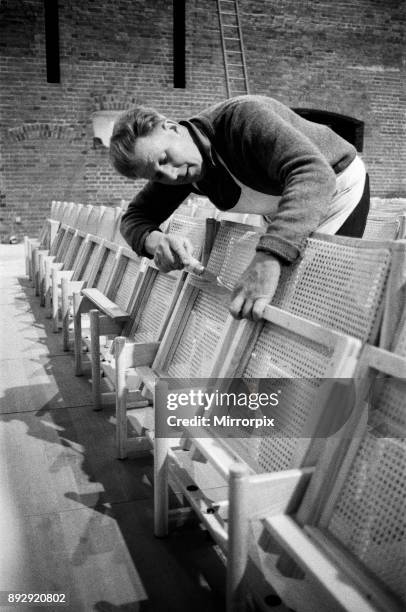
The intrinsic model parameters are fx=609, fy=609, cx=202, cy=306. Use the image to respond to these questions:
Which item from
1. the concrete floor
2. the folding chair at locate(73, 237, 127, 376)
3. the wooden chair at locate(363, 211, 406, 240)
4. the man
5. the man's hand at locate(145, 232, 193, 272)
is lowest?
the concrete floor

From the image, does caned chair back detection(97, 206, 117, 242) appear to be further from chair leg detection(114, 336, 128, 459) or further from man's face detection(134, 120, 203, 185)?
man's face detection(134, 120, 203, 185)

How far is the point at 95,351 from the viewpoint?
276cm

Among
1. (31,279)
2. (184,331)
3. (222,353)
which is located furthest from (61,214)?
(222,353)

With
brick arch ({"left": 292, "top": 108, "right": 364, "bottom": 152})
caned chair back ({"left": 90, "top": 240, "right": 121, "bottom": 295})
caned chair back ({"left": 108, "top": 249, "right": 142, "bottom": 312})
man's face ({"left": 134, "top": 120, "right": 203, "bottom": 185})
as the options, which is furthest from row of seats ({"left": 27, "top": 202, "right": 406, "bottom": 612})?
A: brick arch ({"left": 292, "top": 108, "right": 364, "bottom": 152})

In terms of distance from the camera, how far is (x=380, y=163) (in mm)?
10844

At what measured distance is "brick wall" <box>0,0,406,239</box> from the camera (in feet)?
29.2

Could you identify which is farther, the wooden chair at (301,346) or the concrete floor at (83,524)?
the concrete floor at (83,524)

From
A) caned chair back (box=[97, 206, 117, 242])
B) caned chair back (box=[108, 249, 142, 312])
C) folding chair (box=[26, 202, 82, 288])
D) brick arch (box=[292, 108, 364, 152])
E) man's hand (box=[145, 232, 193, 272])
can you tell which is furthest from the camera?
brick arch (box=[292, 108, 364, 152])

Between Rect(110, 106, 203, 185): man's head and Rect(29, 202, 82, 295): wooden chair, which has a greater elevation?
Rect(110, 106, 203, 185): man's head

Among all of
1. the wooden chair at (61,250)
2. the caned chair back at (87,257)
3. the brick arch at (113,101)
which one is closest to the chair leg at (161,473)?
the caned chair back at (87,257)

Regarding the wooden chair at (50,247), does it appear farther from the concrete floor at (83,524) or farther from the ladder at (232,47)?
the ladder at (232,47)

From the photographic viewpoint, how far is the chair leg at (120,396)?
2232 millimetres

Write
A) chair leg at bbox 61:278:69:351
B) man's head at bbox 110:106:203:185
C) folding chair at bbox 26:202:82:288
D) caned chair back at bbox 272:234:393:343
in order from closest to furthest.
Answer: caned chair back at bbox 272:234:393:343 < man's head at bbox 110:106:203:185 < chair leg at bbox 61:278:69:351 < folding chair at bbox 26:202:82:288

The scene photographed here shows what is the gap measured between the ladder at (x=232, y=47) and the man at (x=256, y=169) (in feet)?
27.7
